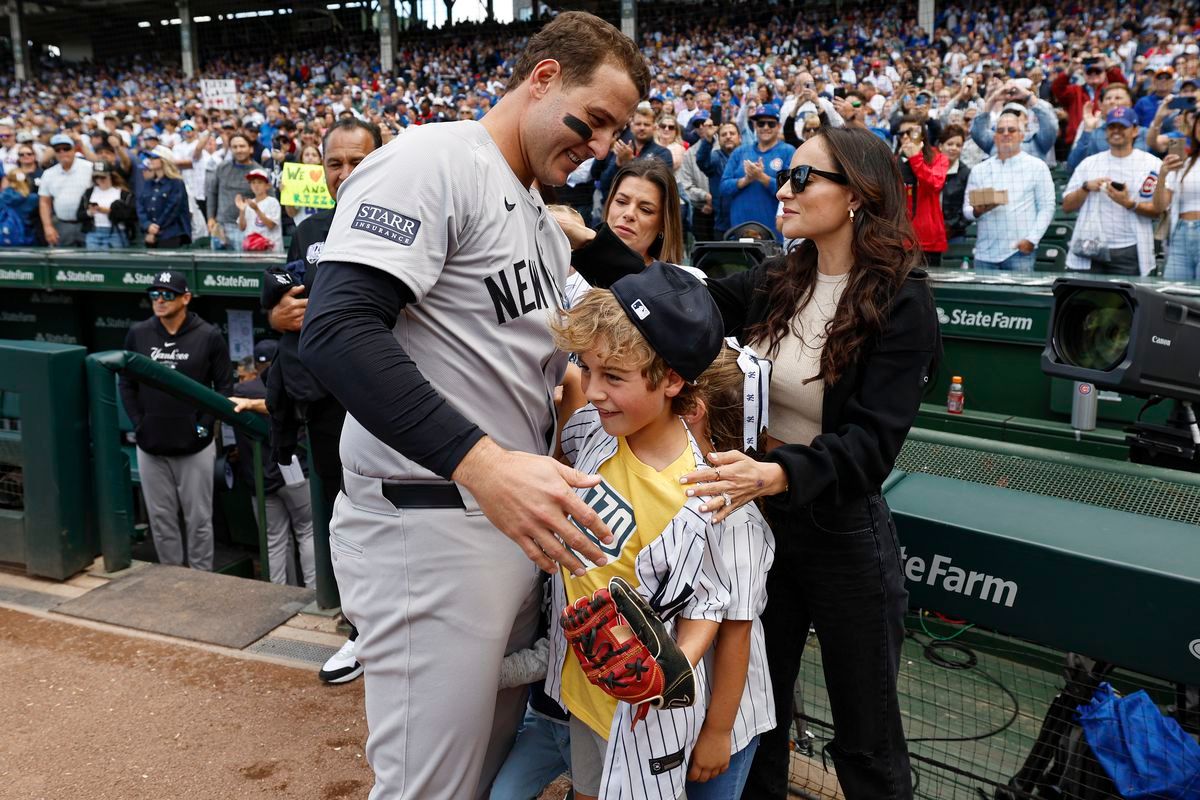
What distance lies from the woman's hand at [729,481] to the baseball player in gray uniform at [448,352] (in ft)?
0.87

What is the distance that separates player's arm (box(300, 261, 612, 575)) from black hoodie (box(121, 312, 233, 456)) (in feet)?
15.5

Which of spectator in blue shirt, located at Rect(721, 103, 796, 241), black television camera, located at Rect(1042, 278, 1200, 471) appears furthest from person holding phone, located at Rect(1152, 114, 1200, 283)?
black television camera, located at Rect(1042, 278, 1200, 471)

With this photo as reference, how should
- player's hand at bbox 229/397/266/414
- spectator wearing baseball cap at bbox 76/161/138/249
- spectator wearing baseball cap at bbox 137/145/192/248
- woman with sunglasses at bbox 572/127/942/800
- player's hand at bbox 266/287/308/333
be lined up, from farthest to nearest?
spectator wearing baseball cap at bbox 76/161/138/249, spectator wearing baseball cap at bbox 137/145/192/248, player's hand at bbox 229/397/266/414, player's hand at bbox 266/287/308/333, woman with sunglasses at bbox 572/127/942/800

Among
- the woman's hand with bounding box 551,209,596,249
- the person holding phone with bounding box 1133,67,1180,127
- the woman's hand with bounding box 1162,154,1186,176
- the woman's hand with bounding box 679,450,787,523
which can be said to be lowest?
the woman's hand with bounding box 679,450,787,523

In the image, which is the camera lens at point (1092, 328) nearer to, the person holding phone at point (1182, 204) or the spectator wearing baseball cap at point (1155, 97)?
the person holding phone at point (1182, 204)

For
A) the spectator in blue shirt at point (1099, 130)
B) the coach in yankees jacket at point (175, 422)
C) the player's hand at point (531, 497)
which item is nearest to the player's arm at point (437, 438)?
the player's hand at point (531, 497)

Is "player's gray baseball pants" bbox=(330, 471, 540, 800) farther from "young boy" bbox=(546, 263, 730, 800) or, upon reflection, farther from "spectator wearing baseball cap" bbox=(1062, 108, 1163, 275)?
"spectator wearing baseball cap" bbox=(1062, 108, 1163, 275)

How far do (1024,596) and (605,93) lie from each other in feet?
4.38

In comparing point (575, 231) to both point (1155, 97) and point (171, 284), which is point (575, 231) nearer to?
point (171, 284)

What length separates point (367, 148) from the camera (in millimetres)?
3576

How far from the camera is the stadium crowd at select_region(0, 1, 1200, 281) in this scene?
6.52 m

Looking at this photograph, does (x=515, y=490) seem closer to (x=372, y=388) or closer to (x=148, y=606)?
(x=372, y=388)

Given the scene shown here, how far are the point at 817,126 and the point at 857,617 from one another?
6950 mm

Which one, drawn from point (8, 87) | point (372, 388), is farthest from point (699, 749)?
point (8, 87)
